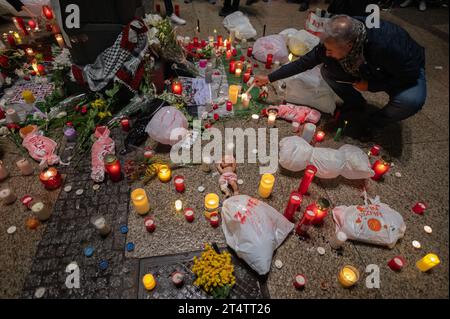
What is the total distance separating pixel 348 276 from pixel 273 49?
331cm

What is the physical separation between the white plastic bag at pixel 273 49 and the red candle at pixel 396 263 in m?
3.12

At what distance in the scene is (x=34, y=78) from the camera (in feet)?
11.6

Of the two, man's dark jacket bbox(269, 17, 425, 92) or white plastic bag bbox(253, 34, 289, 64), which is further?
white plastic bag bbox(253, 34, 289, 64)

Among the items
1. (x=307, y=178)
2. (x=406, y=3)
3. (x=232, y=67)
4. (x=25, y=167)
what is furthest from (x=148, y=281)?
(x=406, y=3)

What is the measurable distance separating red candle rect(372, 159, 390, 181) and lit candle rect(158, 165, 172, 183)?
1.97 metres

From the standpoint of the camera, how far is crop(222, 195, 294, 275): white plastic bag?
5.91 ft

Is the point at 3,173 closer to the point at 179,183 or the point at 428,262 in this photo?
the point at 179,183

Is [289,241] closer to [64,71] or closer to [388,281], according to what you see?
[388,281]

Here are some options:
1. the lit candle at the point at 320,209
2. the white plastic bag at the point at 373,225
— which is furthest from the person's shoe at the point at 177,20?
the white plastic bag at the point at 373,225

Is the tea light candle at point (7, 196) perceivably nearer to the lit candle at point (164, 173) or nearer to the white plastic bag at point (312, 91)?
the lit candle at point (164, 173)

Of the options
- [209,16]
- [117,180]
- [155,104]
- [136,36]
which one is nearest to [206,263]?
[117,180]

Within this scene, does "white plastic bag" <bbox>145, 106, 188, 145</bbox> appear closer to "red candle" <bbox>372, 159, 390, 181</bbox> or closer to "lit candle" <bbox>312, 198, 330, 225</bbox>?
"lit candle" <bbox>312, 198, 330, 225</bbox>

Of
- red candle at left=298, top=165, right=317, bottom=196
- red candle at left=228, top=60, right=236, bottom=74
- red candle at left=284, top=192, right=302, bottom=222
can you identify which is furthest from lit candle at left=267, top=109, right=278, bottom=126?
red candle at left=284, top=192, right=302, bottom=222
